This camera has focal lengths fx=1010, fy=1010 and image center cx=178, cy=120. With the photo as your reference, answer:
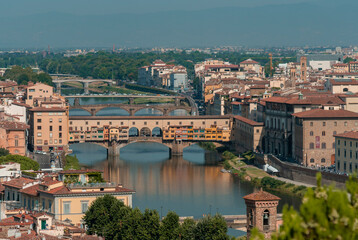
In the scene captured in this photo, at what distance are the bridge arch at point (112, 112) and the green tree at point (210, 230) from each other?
52.8m

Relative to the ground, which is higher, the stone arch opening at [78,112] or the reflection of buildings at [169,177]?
the stone arch opening at [78,112]

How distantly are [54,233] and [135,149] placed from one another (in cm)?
3661

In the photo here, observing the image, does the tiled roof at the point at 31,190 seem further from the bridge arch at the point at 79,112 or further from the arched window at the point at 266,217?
the bridge arch at the point at 79,112

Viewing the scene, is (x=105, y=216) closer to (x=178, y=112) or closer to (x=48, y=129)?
(x=48, y=129)

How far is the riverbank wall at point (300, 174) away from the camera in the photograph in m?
36.6

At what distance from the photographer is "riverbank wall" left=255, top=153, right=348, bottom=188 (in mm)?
36562

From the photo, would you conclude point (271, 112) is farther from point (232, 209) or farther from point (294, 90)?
point (232, 209)

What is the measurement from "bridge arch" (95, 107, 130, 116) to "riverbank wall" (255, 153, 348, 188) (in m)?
29.9

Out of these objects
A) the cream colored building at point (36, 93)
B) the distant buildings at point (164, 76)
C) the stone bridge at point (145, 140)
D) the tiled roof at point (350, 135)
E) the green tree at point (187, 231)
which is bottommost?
the green tree at point (187, 231)

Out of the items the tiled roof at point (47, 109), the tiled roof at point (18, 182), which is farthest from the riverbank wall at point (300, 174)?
the tiled roof at point (18, 182)

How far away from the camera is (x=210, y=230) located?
68.9ft

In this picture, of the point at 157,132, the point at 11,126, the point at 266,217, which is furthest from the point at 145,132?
the point at 266,217

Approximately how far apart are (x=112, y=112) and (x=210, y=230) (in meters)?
55.6

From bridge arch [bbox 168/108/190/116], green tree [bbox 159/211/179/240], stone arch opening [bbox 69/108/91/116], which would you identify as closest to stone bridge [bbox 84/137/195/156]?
stone arch opening [bbox 69/108/91/116]
